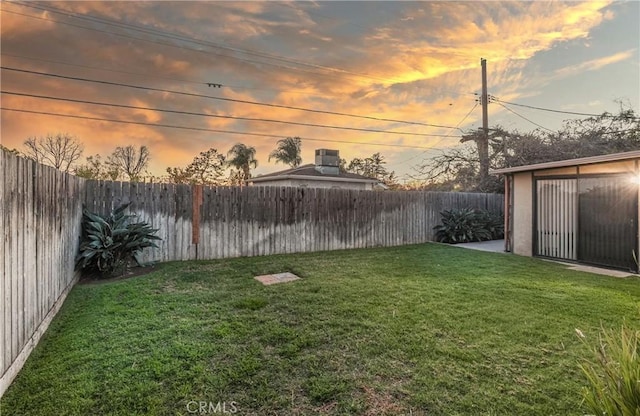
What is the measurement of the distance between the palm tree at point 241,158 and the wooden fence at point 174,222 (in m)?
13.7

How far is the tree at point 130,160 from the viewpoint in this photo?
14.6m

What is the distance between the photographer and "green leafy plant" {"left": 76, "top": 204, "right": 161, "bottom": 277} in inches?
→ 199

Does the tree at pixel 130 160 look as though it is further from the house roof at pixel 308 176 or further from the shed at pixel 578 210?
the shed at pixel 578 210

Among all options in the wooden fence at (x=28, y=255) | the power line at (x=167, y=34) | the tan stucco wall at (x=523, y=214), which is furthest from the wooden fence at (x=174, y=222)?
the power line at (x=167, y=34)

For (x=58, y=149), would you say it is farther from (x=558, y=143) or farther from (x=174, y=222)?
(x=558, y=143)

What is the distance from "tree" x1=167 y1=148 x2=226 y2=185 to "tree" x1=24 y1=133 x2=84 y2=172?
476 centimetres

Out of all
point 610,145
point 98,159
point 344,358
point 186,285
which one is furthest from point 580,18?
point 98,159

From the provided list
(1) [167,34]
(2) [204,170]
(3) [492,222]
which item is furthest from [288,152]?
(3) [492,222]

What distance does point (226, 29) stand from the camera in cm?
1048

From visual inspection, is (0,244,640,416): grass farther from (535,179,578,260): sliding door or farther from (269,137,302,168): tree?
(269,137,302,168): tree

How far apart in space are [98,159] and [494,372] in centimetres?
1611

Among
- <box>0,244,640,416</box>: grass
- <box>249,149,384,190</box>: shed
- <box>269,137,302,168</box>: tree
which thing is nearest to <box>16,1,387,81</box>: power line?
<box>249,149,384,190</box>: shed

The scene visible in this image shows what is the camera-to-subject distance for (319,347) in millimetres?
2791

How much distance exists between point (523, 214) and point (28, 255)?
9.68 meters
